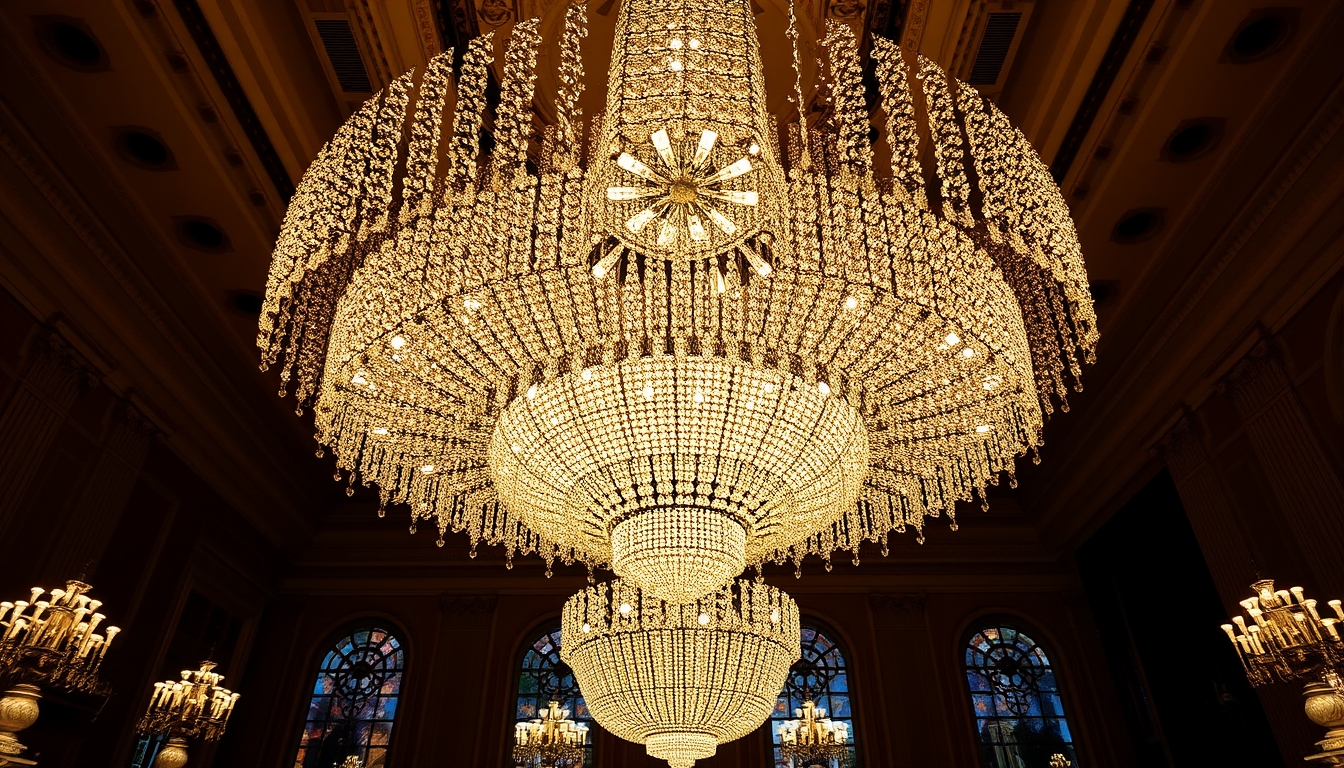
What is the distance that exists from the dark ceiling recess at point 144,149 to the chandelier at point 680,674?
14.8 feet

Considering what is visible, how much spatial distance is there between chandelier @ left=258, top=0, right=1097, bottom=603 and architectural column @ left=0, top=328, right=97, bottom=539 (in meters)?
2.54

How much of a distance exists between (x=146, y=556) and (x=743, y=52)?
686 cm

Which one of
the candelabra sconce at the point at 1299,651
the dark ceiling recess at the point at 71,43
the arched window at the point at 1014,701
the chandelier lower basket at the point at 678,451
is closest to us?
the candelabra sconce at the point at 1299,651

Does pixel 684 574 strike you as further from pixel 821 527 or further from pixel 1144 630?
pixel 1144 630

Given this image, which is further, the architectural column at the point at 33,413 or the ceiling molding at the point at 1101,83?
the architectural column at the point at 33,413

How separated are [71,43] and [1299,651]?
786cm

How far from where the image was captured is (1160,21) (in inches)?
201

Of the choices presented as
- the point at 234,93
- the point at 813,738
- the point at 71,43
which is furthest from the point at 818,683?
the point at 71,43

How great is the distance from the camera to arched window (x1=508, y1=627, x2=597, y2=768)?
31.6 ft

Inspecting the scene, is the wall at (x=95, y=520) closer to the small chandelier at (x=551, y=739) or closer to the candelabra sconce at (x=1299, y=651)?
the small chandelier at (x=551, y=739)

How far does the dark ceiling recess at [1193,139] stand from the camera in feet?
18.9

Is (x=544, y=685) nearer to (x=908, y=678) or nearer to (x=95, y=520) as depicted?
(x=908, y=678)

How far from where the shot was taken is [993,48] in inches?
226

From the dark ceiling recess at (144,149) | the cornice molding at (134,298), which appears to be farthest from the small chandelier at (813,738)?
the dark ceiling recess at (144,149)
